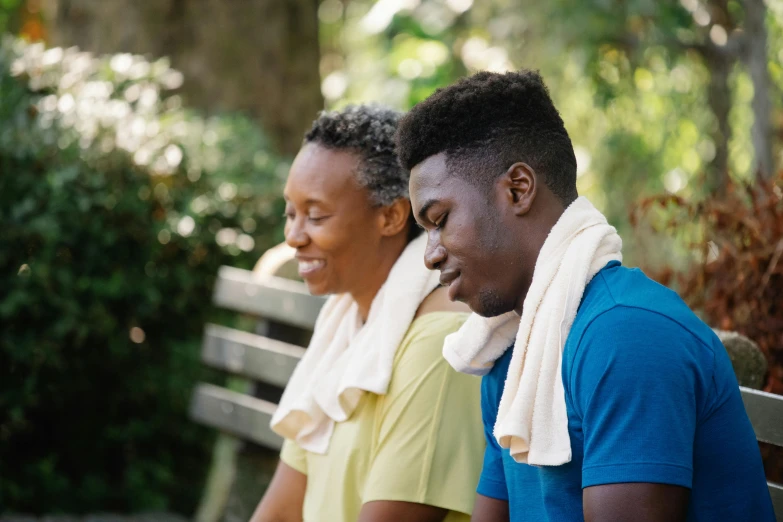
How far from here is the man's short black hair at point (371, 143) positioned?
2686 mm

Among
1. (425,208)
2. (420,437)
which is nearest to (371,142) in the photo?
(425,208)

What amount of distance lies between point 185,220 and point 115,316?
562 mm

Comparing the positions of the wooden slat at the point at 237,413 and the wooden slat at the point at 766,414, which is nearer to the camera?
the wooden slat at the point at 766,414

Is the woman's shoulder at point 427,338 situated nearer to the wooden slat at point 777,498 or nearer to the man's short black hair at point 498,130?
the man's short black hair at point 498,130

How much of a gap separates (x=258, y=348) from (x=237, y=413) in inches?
12.0

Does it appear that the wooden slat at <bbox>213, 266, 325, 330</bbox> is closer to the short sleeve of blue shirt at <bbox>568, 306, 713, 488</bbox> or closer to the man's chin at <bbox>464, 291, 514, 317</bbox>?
the man's chin at <bbox>464, 291, 514, 317</bbox>

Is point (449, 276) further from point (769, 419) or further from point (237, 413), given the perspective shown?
point (237, 413)

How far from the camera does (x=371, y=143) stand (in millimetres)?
2705

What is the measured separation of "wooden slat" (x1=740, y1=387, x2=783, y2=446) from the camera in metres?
2.15

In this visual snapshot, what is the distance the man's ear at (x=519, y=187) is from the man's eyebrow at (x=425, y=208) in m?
Result: 0.15

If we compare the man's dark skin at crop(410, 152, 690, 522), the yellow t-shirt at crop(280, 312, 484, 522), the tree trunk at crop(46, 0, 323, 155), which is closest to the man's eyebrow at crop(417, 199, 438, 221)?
the man's dark skin at crop(410, 152, 690, 522)

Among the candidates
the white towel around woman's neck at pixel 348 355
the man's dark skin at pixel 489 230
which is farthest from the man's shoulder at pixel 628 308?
the white towel around woman's neck at pixel 348 355

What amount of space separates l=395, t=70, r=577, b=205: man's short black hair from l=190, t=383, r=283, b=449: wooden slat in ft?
6.09

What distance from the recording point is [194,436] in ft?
16.3
